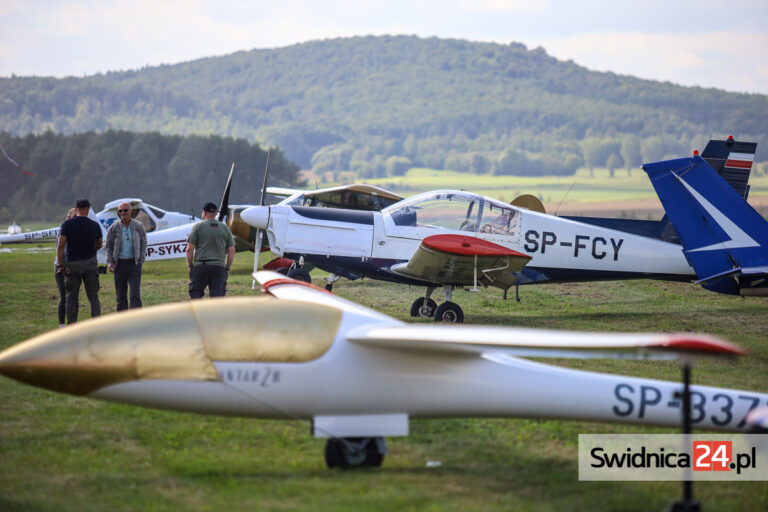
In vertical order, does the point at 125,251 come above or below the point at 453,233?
below

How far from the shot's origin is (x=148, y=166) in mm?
95250

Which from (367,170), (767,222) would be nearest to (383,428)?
(767,222)

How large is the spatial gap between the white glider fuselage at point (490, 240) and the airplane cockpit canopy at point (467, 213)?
0.02 metres

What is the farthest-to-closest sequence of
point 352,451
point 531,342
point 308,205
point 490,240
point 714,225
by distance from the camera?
1. point 308,205
2. point 490,240
3. point 714,225
4. point 352,451
5. point 531,342

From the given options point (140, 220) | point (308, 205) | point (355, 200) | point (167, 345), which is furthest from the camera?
point (140, 220)

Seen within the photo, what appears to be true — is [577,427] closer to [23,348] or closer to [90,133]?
[23,348]

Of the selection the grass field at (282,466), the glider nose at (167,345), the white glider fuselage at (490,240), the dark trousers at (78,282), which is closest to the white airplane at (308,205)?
the white glider fuselage at (490,240)

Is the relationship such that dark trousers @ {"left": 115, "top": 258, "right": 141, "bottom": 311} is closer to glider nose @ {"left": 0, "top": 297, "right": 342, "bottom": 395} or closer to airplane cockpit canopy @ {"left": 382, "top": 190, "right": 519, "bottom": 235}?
airplane cockpit canopy @ {"left": 382, "top": 190, "right": 519, "bottom": 235}

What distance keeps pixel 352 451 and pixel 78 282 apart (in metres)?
6.43

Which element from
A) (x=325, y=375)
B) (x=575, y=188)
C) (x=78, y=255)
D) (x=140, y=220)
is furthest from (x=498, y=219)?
(x=575, y=188)

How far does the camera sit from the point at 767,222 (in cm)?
1066

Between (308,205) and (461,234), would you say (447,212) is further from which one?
(308,205)

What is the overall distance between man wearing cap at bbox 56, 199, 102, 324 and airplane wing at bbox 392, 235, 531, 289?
4.40m

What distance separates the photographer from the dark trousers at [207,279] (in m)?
11.0
